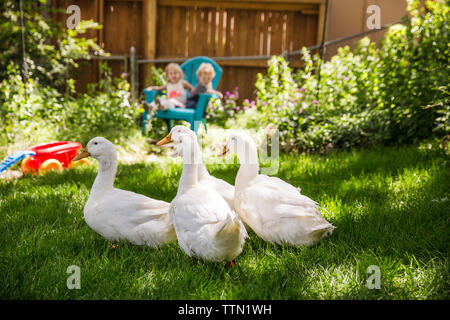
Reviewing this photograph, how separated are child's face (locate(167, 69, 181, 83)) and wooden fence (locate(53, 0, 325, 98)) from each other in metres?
0.94

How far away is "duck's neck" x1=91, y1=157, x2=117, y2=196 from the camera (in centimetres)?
261

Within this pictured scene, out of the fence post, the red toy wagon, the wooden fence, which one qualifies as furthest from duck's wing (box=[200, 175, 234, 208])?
the wooden fence

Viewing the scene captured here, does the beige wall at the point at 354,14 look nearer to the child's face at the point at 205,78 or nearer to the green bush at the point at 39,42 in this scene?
the child's face at the point at 205,78

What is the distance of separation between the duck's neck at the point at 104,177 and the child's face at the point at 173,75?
4.10 m

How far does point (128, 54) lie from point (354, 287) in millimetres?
6504

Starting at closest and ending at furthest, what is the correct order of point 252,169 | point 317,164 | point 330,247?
point 330,247, point 252,169, point 317,164

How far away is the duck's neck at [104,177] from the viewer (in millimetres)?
2613

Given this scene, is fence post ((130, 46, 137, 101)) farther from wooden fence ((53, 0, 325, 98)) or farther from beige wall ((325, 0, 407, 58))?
beige wall ((325, 0, 407, 58))

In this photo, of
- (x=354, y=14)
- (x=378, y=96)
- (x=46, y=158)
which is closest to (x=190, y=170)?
(x=46, y=158)

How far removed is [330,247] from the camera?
236cm

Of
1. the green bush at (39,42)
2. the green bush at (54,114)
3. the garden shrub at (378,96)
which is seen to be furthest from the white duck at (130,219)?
the green bush at (39,42)

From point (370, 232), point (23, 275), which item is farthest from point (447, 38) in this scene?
point (23, 275)

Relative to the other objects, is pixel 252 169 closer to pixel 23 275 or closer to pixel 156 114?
pixel 23 275

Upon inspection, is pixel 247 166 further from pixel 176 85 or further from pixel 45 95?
pixel 45 95
